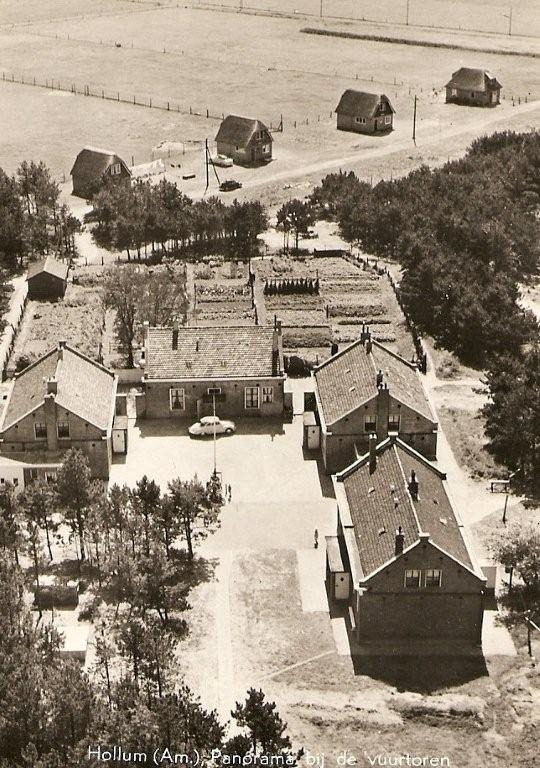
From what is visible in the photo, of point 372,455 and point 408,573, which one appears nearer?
point 408,573

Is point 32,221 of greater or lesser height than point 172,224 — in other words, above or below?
below

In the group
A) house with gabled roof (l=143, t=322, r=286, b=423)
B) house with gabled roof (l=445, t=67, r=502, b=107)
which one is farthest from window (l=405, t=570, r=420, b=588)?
house with gabled roof (l=445, t=67, r=502, b=107)

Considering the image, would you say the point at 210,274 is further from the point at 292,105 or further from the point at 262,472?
the point at 292,105

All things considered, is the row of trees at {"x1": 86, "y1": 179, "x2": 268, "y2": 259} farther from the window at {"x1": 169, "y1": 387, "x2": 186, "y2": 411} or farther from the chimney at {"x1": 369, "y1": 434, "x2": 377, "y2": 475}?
the chimney at {"x1": 369, "y1": 434, "x2": 377, "y2": 475}

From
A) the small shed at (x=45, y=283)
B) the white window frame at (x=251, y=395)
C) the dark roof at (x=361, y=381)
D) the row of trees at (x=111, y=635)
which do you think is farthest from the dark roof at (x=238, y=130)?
the row of trees at (x=111, y=635)

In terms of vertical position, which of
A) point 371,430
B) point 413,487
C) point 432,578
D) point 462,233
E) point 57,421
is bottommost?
Answer: point 371,430

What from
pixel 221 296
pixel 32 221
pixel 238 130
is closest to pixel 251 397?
pixel 221 296

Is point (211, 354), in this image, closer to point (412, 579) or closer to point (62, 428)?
point (62, 428)
